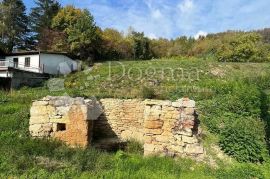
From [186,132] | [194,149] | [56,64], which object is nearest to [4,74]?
[56,64]

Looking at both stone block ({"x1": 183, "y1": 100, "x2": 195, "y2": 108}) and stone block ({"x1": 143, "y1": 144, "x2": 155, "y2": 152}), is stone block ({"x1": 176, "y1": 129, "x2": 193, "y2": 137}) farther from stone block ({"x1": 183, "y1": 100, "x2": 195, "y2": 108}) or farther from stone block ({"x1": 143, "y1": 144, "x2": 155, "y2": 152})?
stone block ({"x1": 143, "y1": 144, "x2": 155, "y2": 152})

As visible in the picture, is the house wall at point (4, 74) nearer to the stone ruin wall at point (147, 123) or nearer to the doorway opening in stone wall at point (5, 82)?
the doorway opening in stone wall at point (5, 82)

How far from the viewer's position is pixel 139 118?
1348 cm

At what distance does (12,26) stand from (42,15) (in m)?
4.36

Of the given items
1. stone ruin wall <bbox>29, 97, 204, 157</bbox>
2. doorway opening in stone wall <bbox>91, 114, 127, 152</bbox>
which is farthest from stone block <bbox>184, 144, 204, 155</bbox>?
doorway opening in stone wall <bbox>91, 114, 127, 152</bbox>

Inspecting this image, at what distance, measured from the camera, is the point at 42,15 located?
50.6 m

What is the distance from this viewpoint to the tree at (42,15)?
48.9 metres

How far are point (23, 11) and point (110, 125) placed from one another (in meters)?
40.9

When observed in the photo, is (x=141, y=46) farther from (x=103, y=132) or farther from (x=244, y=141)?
(x=244, y=141)

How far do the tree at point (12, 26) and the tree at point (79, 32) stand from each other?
5458mm

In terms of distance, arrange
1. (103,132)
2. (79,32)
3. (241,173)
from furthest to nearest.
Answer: (79,32)
(103,132)
(241,173)

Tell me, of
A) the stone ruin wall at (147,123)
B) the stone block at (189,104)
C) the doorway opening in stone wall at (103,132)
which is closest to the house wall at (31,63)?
the doorway opening in stone wall at (103,132)

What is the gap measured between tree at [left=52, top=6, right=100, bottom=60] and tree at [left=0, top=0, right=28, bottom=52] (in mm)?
5458

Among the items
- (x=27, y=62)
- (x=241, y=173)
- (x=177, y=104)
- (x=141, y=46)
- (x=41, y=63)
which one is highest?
(x=141, y=46)
